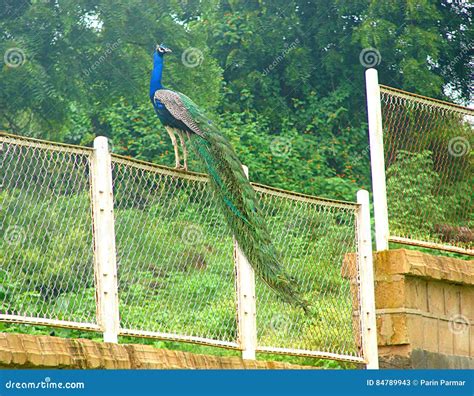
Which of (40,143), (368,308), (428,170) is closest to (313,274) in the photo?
(368,308)

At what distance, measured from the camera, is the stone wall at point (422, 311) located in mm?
7094

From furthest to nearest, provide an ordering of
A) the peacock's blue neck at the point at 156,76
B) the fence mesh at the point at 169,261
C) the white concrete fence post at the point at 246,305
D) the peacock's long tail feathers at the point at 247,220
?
the peacock's blue neck at the point at 156,76 → the peacock's long tail feathers at the point at 247,220 → the white concrete fence post at the point at 246,305 → the fence mesh at the point at 169,261

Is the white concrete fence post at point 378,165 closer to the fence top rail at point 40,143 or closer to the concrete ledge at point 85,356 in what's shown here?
the concrete ledge at point 85,356

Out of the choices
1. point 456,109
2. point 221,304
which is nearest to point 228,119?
point 456,109

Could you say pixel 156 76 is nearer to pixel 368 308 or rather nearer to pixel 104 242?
pixel 368 308

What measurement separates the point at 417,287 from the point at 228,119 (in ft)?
42.1

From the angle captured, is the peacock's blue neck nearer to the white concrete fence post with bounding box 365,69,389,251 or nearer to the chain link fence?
the chain link fence

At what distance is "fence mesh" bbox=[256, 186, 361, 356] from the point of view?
672 centimetres

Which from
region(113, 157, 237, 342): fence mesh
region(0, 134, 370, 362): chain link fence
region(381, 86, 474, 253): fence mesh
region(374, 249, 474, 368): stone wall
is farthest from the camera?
region(381, 86, 474, 253): fence mesh

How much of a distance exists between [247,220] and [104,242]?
1.41 metres

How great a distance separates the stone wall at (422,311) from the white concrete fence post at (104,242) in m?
2.27

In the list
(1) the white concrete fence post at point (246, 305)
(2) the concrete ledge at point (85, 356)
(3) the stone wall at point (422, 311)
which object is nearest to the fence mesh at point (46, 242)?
(2) the concrete ledge at point (85, 356)

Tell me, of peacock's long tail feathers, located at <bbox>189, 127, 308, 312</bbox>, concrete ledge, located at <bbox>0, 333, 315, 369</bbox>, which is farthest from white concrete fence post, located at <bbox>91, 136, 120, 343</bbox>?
peacock's long tail feathers, located at <bbox>189, 127, 308, 312</bbox>

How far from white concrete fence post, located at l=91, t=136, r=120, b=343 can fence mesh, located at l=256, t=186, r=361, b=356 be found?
1.31 meters
